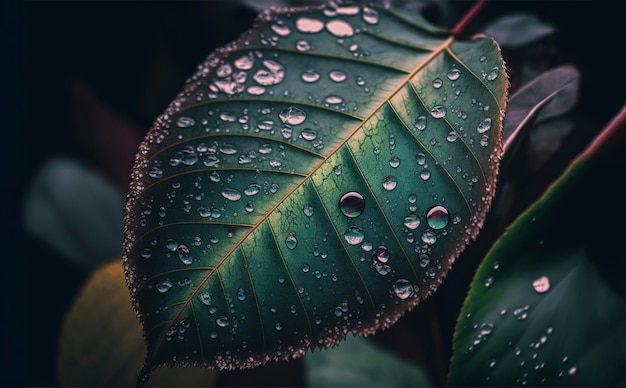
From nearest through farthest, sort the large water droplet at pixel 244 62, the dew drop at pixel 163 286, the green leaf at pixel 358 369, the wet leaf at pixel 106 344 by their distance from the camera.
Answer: the dew drop at pixel 163 286 → the large water droplet at pixel 244 62 → the wet leaf at pixel 106 344 → the green leaf at pixel 358 369

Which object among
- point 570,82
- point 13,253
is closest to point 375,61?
point 570,82

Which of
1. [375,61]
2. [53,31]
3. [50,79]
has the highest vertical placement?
[375,61]

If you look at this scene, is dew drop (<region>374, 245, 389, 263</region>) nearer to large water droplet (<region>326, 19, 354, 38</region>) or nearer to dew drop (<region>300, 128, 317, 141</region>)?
dew drop (<region>300, 128, 317, 141</region>)

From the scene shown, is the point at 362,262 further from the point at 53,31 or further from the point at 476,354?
the point at 53,31

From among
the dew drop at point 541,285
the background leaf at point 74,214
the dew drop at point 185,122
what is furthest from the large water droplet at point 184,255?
the background leaf at point 74,214

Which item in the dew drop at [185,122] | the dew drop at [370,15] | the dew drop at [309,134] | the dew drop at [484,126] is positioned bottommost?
the dew drop at [185,122]

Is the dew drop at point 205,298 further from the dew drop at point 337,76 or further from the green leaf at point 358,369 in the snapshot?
the green leaf at point 358,369

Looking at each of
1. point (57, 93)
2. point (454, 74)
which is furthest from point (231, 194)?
point (57, 93)

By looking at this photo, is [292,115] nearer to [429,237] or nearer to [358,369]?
[429,237]
